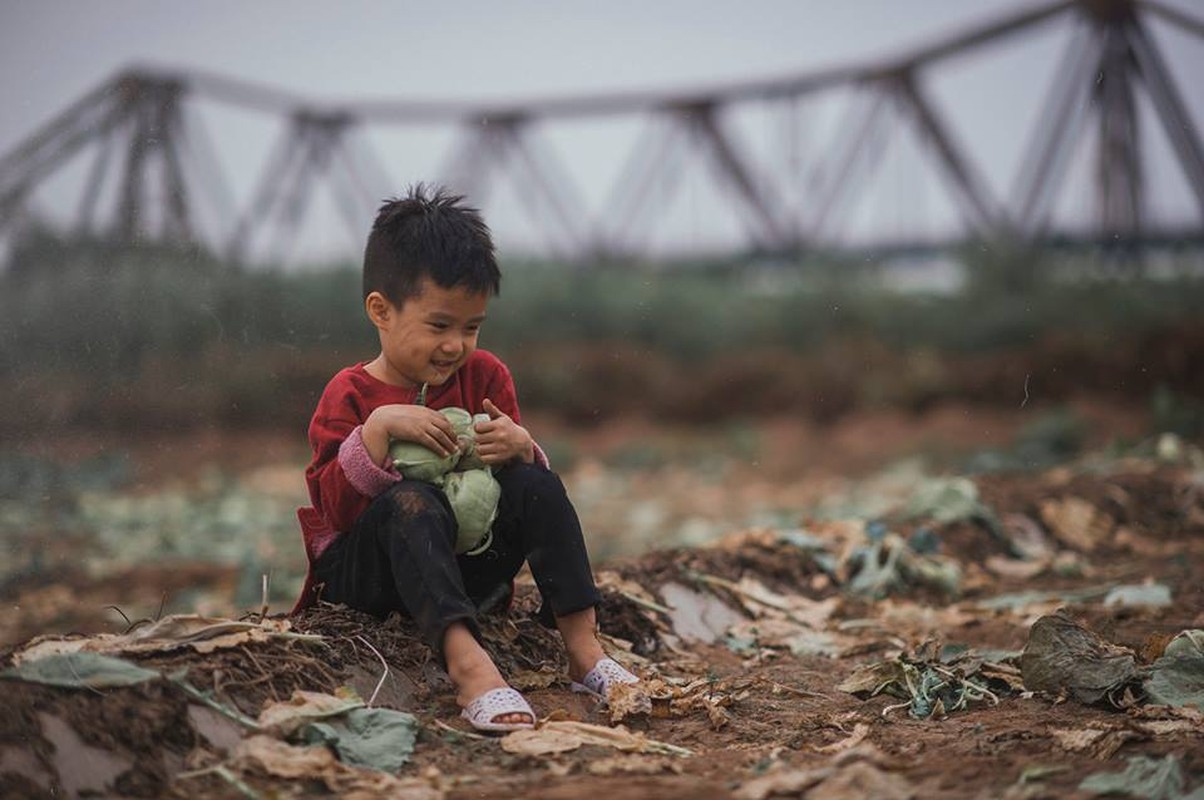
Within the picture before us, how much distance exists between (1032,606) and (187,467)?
7440 mm

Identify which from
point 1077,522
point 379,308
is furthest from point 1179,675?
point 1077,522

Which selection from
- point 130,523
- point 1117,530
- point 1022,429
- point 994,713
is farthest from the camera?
point 1022,429

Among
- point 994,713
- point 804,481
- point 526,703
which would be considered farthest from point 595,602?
point 804,481

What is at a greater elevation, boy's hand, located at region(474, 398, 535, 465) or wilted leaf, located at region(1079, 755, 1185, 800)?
boy's hand, located at region(474, 398, 535, 465)

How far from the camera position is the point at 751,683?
3037 mm

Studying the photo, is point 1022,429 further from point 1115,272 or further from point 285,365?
point 285,365

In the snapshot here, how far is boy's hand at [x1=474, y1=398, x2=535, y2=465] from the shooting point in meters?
2.71

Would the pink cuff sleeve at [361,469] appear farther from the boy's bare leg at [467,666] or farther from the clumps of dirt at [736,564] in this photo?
the clumps of dirt at [736,564]

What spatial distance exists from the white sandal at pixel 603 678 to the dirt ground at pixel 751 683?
37 mm

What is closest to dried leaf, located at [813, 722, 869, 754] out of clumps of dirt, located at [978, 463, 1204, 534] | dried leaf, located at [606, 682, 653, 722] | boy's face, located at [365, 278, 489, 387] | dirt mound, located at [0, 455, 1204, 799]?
dirt mound, located at [0, 455, 1204, 799]

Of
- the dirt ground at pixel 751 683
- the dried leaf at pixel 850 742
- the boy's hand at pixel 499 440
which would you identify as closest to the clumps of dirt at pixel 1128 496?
the dirt ground at pixel 751 683

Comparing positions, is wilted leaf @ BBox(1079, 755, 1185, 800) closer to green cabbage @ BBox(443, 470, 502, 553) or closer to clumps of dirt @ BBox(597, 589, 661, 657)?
green cabbage @ BBox(443, 470, 502, 553)

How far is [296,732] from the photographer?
235cm

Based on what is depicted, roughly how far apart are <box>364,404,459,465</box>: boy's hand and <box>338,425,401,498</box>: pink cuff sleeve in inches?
0.6
